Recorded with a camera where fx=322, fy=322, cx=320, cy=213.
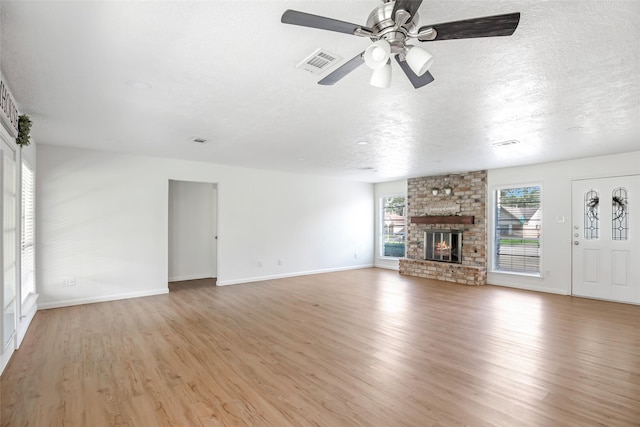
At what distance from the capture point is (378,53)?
66.2 inches

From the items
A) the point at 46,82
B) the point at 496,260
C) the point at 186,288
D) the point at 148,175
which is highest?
the point at 46,82

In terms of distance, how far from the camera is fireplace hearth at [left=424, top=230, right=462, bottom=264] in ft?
25.1

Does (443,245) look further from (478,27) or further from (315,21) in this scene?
(315,21)

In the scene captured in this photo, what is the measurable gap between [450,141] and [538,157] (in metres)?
2.31

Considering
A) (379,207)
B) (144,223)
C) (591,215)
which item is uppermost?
(379,207)

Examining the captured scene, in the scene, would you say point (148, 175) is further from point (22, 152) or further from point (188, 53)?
point (188, 53)

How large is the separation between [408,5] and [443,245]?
712cm

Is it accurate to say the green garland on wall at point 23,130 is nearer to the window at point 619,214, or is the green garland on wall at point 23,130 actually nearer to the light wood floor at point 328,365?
the light wood floor at point 328,365

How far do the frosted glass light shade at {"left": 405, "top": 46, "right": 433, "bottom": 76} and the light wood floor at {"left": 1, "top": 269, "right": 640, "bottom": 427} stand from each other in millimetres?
2275

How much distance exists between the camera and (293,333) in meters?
3.97

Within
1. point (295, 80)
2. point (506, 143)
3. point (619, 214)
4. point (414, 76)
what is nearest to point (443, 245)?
point (619, 214)

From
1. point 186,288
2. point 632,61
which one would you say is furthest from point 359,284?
point 632,61

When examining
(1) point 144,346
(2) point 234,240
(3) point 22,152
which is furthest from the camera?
(2) point 234,240

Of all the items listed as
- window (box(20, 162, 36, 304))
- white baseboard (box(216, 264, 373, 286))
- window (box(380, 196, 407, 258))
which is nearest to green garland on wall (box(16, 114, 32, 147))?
window (box(20, 162, 36, 304))
